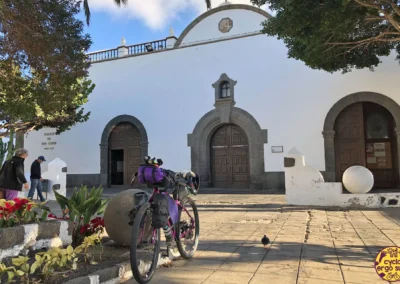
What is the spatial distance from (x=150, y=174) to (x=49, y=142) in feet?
52.7

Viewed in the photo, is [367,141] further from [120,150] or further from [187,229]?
[187,229]

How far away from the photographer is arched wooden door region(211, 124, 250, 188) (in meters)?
13.8

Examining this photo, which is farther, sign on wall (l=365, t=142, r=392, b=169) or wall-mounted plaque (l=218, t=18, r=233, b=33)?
wall-mounted plaque (l=218, t=18, r=233, b=33)

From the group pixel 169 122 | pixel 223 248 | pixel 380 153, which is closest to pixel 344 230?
pixel 223 248

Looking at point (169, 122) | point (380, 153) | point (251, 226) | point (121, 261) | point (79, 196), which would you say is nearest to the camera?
point (121, 261)

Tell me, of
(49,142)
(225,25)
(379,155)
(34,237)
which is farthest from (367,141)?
(49,142)

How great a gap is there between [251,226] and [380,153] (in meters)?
8.63

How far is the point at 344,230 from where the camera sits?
5586 millimetres

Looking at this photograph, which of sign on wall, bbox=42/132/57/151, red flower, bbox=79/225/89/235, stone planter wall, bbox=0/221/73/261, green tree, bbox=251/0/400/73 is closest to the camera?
→ stone planter wall, bbox=0/221/73/261

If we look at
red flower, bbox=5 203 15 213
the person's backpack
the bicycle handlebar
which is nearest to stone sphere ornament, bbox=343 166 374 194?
the bicycle handlebar

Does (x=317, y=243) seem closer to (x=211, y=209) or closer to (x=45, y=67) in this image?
(x=211, y=209)

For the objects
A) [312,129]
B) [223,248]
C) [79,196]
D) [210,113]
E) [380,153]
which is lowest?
[223,248]

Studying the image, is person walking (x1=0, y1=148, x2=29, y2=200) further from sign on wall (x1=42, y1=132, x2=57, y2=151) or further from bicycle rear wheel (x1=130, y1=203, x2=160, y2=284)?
sign on wall (x1=42, y1=132, x2=57, y2=151)

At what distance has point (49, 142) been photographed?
57.9 feet
